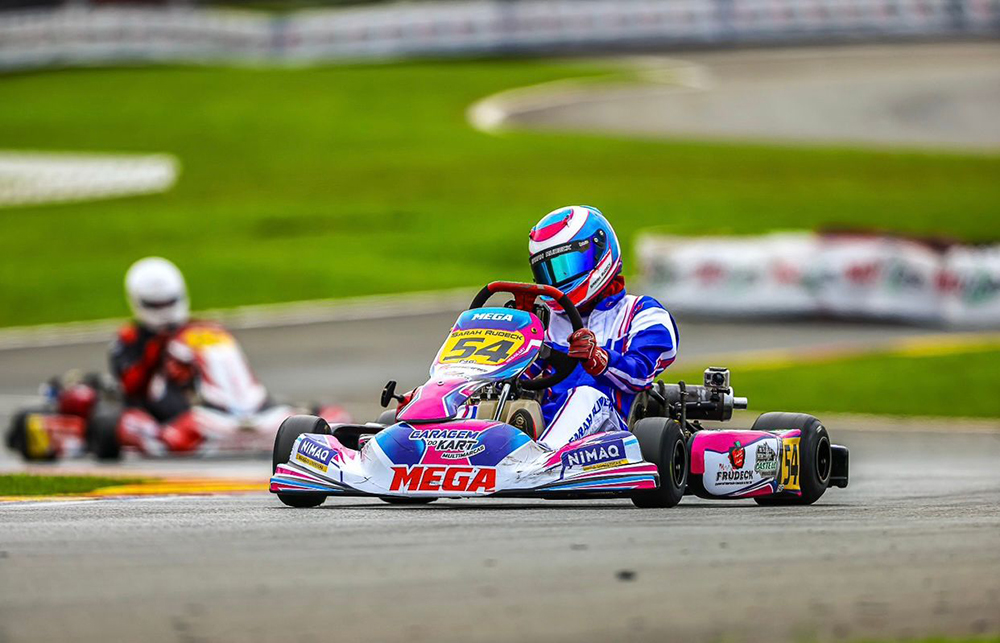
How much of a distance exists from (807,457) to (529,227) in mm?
19372

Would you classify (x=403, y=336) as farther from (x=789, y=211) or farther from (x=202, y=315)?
(x=789, y=211)

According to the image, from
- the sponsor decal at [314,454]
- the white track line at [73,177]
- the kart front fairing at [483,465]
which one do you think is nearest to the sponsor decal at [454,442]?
the kart front fairing at [483,465]

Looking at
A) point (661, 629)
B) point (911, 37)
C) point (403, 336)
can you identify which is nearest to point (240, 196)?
point (403, 336)

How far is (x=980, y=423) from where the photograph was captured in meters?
15.9

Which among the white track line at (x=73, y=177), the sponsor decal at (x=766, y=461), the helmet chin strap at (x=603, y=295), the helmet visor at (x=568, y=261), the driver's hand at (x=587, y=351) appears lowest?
the sponsor decal at (x=766, y=461)

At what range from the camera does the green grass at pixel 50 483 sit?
10.9 m

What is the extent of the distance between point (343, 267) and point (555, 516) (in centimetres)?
1819

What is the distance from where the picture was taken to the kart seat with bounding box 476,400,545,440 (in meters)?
8.30

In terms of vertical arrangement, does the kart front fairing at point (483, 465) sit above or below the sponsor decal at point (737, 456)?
above

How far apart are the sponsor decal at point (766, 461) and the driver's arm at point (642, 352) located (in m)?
0.62

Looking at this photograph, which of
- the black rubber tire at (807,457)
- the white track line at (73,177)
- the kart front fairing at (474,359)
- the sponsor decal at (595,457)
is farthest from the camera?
the white track line at (73,177)

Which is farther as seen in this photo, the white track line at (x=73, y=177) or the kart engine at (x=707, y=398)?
the white track line at (x=73, y=177)

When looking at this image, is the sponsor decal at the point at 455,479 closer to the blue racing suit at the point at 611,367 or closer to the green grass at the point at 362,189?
the blue racing suit at the point at 611,367

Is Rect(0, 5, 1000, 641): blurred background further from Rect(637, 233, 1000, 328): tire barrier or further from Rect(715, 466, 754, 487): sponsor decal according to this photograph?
Rect(715, 466, 754, 487): sponsor decal
